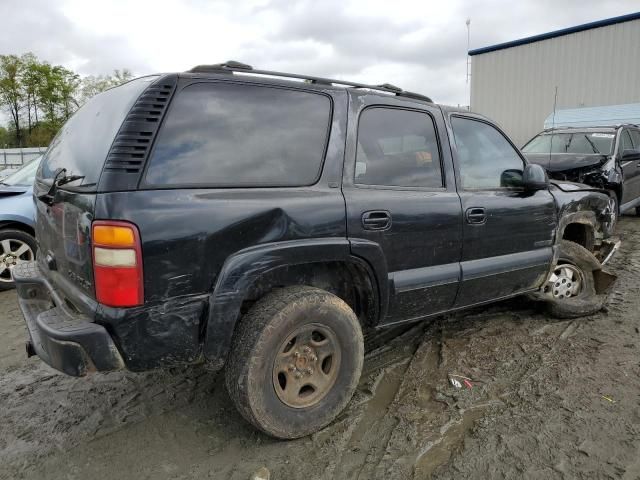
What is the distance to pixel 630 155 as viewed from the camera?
7473mm

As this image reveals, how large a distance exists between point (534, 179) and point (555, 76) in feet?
55.2

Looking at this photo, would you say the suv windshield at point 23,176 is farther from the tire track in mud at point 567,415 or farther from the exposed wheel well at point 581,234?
the exposed wheel well at point 581,234

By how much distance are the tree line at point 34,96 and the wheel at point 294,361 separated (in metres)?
44.7

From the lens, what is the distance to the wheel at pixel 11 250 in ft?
17.3

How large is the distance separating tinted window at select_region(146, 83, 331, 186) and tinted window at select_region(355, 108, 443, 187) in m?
0.29

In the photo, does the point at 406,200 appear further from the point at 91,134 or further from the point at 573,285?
the point at 573,285

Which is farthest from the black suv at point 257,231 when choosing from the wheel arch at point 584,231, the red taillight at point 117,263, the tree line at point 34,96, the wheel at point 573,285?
the tree line at point 34,96

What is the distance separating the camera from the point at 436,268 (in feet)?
10.1

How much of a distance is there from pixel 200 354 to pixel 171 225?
64 cm

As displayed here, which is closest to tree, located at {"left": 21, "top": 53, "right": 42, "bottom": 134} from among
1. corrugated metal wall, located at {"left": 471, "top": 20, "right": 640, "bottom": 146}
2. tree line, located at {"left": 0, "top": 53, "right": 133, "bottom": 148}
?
tree line, located at {"left": 0, "top": 53, "right": 133, "bottom": 148}

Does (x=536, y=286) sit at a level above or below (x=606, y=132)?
A: below


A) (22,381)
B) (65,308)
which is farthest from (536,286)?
(22,381)

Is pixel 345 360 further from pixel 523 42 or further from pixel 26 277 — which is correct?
pixel 523 42

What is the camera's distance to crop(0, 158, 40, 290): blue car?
17.3ft
